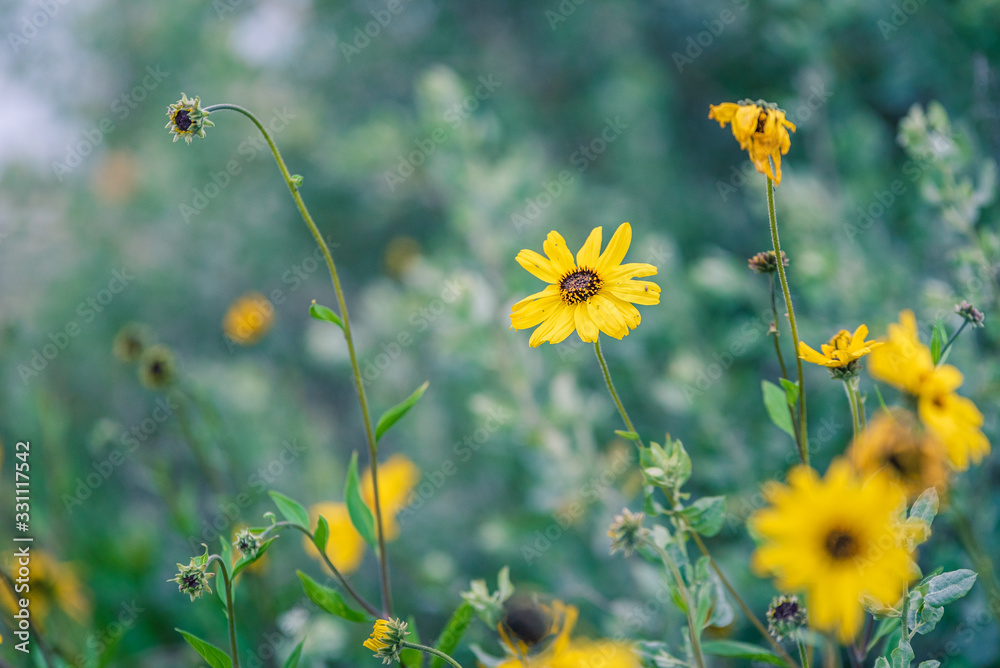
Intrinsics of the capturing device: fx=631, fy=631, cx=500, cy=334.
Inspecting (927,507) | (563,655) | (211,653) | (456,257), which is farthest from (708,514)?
(456,257)

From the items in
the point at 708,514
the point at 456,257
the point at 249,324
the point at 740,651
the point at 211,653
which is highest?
the point at 456,257

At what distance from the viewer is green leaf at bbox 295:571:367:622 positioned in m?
0.71

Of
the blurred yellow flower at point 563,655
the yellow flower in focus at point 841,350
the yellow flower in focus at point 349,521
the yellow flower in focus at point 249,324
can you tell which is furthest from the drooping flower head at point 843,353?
the yellow flower in focus at point 249,324

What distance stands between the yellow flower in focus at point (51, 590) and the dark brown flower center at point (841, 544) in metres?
1.25

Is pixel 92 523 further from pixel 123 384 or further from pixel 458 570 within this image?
pixel 458 570

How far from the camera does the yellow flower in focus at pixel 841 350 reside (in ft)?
2.13

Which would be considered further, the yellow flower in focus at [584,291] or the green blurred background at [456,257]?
the green blurred background at [456,257]

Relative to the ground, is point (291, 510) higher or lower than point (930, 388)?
lower

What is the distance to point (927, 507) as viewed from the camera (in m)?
0.65

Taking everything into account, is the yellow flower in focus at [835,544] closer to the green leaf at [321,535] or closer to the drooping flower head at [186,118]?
the green leaf at [321,535]

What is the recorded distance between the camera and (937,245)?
1484mm

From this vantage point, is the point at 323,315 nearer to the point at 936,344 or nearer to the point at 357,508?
the point at 357,508

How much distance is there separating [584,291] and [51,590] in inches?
53.1

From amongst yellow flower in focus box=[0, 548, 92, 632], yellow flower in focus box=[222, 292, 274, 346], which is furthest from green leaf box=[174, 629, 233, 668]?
yellow flower in focus box=[222, 292, 274, 346]
